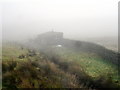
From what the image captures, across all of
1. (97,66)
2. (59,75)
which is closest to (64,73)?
(59,75)

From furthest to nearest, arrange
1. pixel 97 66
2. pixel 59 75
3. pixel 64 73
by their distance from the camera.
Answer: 1. pixel 97 66
2. pixel 64 73
3. pixel 59 75

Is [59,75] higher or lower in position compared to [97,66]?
lower

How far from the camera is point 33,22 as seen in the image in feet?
223

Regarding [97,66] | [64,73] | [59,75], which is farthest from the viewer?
[97,66]

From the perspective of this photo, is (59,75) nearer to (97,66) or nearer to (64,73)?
(64,73)

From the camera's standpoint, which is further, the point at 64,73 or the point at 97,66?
the point at 97,66

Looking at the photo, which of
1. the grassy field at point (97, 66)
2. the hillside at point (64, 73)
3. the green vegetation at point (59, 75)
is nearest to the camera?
the green vegetation at point (59, 75)

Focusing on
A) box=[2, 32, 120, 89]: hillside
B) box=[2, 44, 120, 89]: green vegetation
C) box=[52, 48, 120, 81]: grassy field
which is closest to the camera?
box=[2, 44, 120, 89]: green vegetation

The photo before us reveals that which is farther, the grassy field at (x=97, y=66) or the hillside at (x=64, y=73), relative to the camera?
the grassy field at (x=97, y=66)

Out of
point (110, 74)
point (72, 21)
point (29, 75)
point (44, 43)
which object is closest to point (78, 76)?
point (110, 74)

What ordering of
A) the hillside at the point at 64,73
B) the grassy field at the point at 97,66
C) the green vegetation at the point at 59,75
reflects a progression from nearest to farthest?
the green vegetation at the point at 59,75 < the hillside at the point at 64,73 < the grassy field at the point at 97,66

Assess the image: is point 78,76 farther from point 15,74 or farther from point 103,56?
point 103,56

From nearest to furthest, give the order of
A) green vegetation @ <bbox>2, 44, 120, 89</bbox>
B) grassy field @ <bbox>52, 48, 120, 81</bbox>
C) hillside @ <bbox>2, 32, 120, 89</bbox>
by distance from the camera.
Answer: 1. green vegetation @ <bbox>2, 44, 120, 89</bbox>
2. hillside @ <bbox>2, 32, 120, 89</bbox>
3. grassy field @ <bbox>52, 48, 120, 81</bbox>

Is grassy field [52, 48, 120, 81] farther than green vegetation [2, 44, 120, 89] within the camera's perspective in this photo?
Yes
